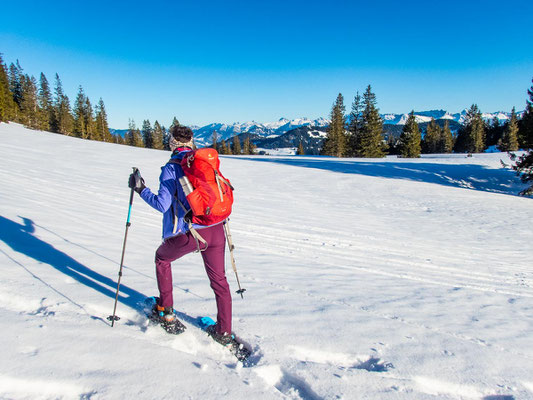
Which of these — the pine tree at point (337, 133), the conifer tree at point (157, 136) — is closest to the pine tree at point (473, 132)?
the pine tree at point (337, 133)

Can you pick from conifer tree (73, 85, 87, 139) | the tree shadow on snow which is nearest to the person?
the tree shadow on snow

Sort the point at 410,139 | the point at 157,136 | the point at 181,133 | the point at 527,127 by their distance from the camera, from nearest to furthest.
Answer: the point at 181,133 → the point at 527,127 → the point at 410,139 → the point at 157,136

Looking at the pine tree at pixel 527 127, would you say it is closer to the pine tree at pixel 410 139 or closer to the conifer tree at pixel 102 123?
the pine tree at pixel 410 139

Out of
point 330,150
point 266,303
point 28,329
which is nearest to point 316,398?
point 266,303

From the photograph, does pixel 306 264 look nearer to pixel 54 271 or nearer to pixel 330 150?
pixel 54 271

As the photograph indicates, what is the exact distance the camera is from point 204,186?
9.10ft

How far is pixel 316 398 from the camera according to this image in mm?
2412

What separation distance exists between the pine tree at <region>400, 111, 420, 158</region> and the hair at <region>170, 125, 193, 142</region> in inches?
1990

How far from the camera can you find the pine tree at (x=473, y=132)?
63.7 metres

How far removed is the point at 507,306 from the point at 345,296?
2725 millimetres

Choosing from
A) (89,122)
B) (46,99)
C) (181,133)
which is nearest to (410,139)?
(181,133)

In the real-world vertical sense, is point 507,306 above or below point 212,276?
below

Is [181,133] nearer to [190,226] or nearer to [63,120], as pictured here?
[190,226]

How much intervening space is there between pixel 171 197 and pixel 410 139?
51.4 m
